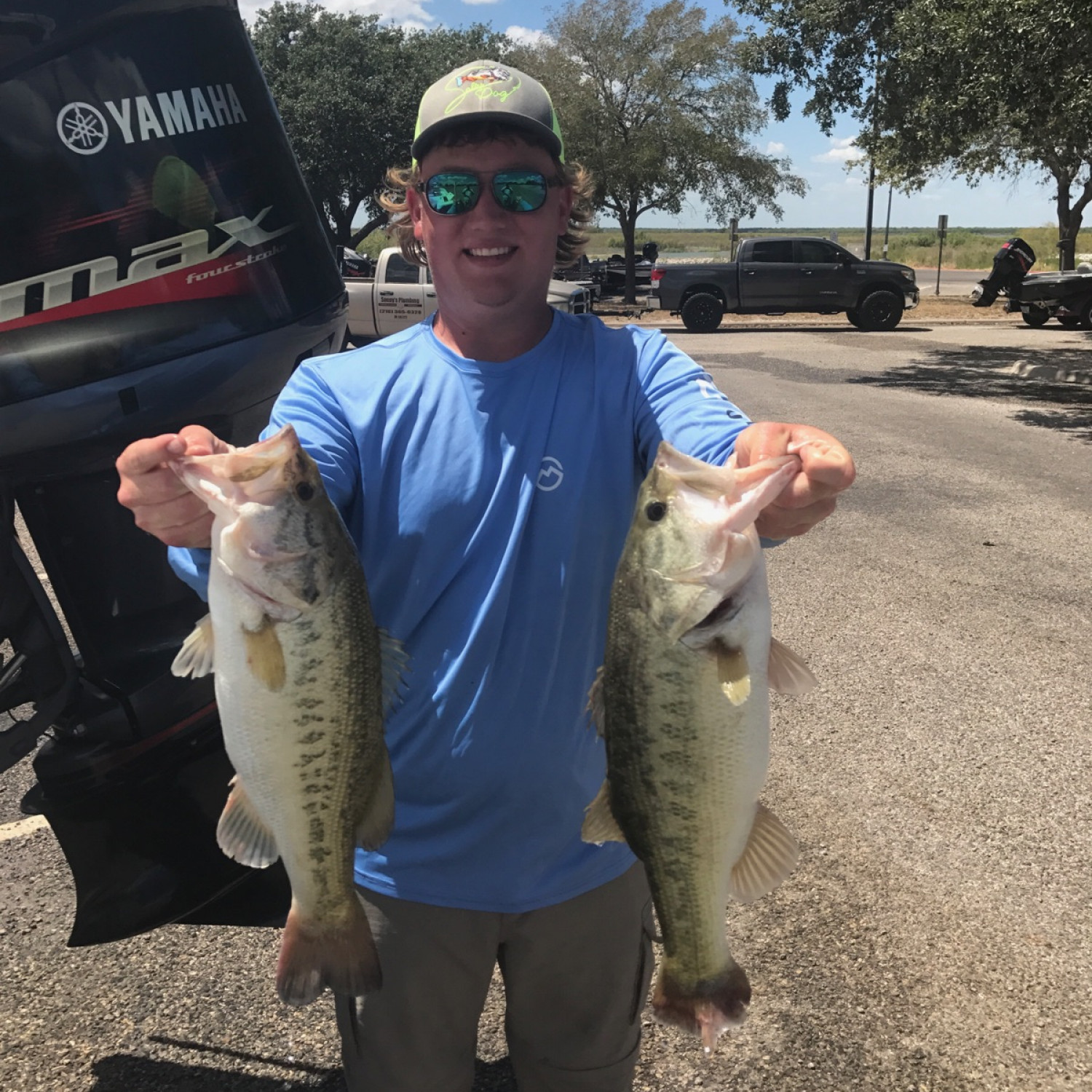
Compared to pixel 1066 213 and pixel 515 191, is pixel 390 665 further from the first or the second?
pixel 1066 213

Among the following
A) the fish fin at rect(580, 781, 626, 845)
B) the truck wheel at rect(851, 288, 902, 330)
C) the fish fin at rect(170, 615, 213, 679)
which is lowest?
the truck wheel at rect(851, 288, 902, 330)

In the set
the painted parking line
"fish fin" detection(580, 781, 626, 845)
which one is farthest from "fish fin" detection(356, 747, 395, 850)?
the painted parking line

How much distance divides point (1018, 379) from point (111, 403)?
16064 mm

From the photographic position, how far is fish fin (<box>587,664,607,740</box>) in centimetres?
178

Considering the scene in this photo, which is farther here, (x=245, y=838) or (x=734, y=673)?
(x=245, y=838)

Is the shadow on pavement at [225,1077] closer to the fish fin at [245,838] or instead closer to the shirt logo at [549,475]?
the fish fin at [245,838]

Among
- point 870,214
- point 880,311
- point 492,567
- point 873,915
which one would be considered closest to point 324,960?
point 492,567

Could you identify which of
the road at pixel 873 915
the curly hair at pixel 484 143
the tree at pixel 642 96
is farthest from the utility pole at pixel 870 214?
the curly hair at pixel 484 143

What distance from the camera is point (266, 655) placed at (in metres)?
1.68

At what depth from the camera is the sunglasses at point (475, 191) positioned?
204 centimetres

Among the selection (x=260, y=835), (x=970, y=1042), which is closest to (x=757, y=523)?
(x=260, y=835)

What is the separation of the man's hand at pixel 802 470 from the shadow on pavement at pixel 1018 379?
11.2 m

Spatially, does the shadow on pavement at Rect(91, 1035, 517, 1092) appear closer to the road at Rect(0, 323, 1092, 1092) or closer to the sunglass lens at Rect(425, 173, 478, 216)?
the road at Rect(0, 323, 1092, 1092)

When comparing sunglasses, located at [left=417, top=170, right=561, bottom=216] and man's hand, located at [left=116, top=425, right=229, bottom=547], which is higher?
sunglasses, located at [left=417, top=170, right=561, bottom=216]
